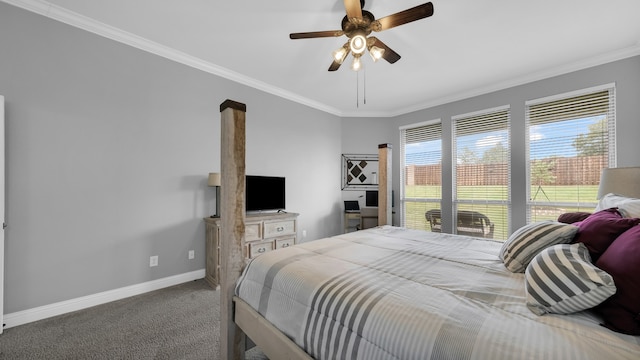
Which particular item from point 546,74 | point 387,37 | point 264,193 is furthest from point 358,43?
point 546,74

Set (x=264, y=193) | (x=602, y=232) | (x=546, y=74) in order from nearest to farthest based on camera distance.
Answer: (x=602, y=232), (x=546, y=74), (x=264, y=193)

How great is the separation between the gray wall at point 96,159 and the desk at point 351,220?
2.49 m

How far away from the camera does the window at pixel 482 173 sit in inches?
148

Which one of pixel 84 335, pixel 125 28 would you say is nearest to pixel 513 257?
pixel 84 335

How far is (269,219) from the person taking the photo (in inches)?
129

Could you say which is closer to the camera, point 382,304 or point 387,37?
point 382,304

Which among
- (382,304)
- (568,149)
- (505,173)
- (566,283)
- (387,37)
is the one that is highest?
(387,37)

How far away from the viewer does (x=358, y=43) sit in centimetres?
198

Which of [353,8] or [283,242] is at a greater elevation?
[353,8]

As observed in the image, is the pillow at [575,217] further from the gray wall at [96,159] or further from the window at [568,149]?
the gray wall at [96,159]

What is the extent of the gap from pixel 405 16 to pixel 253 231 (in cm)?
270

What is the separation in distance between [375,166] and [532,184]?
8.03 ft

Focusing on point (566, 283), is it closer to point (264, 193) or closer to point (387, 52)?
point (387, 52)

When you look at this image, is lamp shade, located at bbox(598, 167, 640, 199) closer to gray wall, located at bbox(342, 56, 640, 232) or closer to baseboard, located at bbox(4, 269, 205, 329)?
gray wall, located at bbox(342, 56, 640, 232)
